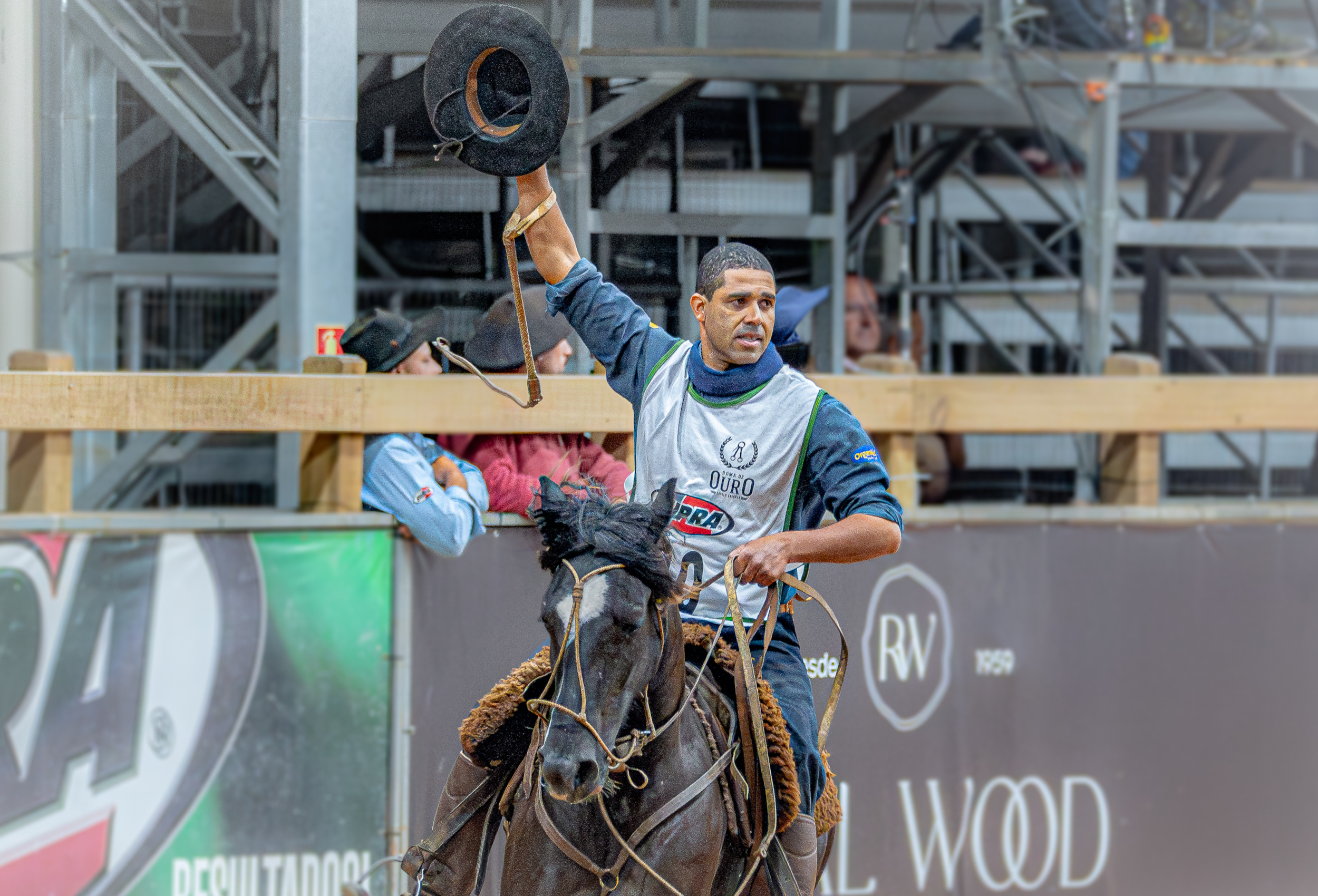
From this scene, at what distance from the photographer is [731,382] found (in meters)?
3.70

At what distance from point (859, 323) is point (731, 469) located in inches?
152

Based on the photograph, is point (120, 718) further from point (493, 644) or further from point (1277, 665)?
point (1277, 665)

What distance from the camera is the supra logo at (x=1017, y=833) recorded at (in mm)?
5891

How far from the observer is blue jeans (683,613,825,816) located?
3.58 meters

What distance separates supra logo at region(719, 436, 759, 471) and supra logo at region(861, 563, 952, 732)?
2238 mm

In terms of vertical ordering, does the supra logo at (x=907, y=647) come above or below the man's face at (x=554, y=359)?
below

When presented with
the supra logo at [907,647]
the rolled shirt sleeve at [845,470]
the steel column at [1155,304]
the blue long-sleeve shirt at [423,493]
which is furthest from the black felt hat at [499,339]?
the steel column at [1155,304]

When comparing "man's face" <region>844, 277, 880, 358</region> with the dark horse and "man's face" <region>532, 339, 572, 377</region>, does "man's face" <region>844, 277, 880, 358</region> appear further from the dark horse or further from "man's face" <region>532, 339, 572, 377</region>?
the dark horse

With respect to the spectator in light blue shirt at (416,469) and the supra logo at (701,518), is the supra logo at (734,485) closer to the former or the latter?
the supra logo at (701,518)

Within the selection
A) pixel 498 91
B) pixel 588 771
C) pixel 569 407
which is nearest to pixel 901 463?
pixel 569 407

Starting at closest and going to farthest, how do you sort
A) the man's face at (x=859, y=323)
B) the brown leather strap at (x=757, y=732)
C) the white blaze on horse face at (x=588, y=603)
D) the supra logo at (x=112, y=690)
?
1. the white blaze on horse face at (x=588, y=603)
2. the brown leather strap at (x=757, y=732)
3. the supra logo at (x=112, y=690)
4. the man's face at (x=859, y=323)

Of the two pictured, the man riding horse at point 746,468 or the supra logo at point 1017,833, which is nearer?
the man riding horse at point 746,468

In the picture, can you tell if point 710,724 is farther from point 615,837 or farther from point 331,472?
point 331,472

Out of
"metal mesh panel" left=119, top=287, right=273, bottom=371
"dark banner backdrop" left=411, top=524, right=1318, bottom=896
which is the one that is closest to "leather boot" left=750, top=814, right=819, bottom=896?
"dark banner backdrop" left=411, top=524, right=1318, bottom=896
